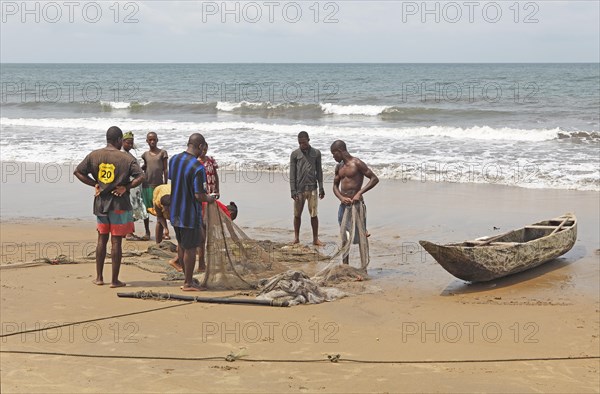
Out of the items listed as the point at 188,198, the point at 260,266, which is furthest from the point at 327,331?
the point at 188,198

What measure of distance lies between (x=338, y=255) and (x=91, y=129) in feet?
69.4

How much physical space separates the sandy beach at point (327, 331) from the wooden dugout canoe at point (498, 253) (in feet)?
0.60

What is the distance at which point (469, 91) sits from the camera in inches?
1731

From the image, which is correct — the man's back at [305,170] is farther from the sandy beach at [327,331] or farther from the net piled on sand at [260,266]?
the net piled on sand at [260,266]

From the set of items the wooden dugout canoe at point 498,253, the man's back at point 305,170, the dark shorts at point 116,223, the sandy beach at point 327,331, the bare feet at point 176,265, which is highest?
the man's back at point 305,170

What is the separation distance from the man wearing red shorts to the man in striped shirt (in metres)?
0.39

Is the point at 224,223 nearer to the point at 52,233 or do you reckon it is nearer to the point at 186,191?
the point at 186,191

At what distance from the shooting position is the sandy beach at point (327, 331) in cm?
585

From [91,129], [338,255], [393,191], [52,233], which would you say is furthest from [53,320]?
[91,129]

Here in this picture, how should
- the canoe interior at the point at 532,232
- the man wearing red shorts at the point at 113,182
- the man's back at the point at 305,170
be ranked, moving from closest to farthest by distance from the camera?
the man wearing red shorts at the point at 113,182
the canoe interior at the point at 532,232
the man's back at the point at 305,170

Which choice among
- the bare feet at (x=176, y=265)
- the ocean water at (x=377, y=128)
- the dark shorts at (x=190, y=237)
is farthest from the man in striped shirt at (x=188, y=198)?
the ocean water at (x=377, y=128)

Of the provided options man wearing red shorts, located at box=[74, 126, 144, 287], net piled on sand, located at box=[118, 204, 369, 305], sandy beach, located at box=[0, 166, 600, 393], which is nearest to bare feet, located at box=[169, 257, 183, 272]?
net piled on sand, located at box=[118, 204, 369, 305]

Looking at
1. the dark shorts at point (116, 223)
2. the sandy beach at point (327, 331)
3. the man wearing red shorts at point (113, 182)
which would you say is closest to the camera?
the sandy beach at point (327, 331)

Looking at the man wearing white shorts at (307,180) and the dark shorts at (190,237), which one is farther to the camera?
the man wearing white shorts at (307,180)
